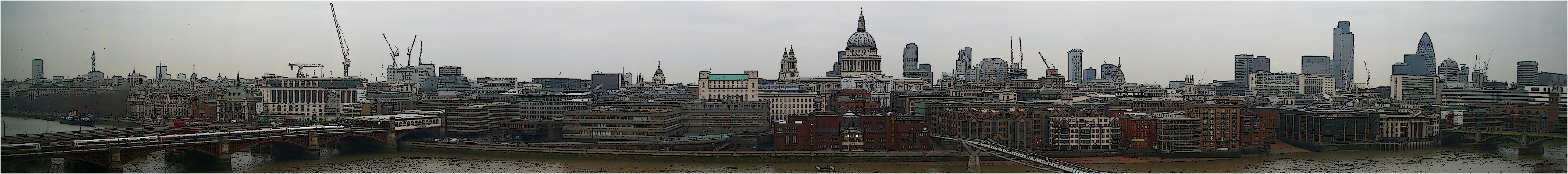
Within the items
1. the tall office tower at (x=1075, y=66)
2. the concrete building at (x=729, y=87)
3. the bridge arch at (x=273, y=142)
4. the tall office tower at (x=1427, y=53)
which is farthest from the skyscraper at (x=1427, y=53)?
the bridge arch at (x=273, y=142)

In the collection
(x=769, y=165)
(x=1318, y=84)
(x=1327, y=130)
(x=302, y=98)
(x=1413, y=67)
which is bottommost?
(x=769, y=165)

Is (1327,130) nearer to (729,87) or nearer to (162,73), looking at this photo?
(729,87)

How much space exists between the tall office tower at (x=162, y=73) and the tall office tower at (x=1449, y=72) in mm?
16431

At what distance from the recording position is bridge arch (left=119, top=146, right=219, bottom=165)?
43.9ft

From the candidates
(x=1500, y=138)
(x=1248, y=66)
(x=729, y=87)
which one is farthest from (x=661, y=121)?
(x=1248, y=66)

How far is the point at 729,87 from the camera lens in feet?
67.6

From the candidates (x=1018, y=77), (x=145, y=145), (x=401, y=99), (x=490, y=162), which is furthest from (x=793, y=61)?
(x=145, y=145)

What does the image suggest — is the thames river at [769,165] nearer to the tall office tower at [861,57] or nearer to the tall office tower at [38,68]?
the tall office tower at [38,68]

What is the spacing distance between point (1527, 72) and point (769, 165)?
30.9 feet

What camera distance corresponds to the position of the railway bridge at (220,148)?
514 inches

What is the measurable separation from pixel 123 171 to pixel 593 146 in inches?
179

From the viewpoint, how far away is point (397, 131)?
55.3 feet

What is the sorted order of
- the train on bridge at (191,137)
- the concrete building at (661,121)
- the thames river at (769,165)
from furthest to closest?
the concrete building at (661,121) → the thames river at (769,165) → the train on bridge at (191,137)

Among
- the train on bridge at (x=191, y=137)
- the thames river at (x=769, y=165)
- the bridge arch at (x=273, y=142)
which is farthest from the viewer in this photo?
the bridge arch at (x=273, y=142)
